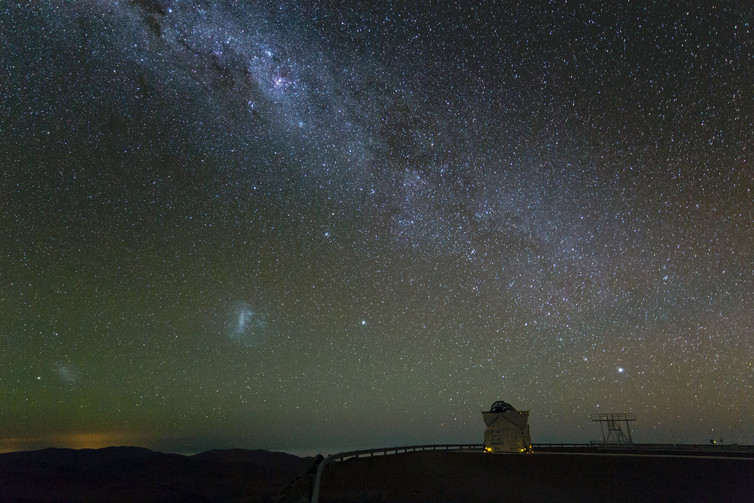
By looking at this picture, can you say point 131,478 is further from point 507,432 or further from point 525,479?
point 525,479

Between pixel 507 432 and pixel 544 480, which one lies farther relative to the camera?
pixel 507 432

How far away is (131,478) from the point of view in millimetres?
121062

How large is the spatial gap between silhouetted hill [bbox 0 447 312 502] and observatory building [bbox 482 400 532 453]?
4949cm

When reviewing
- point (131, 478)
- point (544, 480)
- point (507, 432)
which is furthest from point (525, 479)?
point (131, 478)

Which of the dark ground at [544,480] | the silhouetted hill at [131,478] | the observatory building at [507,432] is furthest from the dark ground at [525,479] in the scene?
the silhouetted hill at [131,478]

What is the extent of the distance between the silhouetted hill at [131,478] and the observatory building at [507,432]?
49.5 m

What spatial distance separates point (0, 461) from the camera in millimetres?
166000

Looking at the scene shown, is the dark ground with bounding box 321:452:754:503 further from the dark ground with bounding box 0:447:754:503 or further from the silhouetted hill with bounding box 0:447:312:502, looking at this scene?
the silhouetted hill with bounding box 0:447:312:502

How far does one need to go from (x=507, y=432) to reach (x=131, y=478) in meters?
119

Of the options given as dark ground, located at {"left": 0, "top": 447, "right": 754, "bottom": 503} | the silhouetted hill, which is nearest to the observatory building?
dark ground, located at {"left": 0, "top": 447, "right": 754, "bottom": 503}

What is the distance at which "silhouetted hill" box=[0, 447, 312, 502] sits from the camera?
85.7 metres

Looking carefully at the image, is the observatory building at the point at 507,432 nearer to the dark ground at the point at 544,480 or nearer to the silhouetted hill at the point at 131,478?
the dark ground at the point at 544,480

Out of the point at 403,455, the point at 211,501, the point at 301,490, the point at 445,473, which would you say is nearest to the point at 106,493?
the point at 211,501

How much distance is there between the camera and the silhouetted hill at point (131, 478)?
85.7 m
